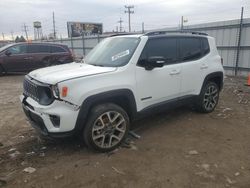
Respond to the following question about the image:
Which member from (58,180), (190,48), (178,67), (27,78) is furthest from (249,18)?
(58,180)

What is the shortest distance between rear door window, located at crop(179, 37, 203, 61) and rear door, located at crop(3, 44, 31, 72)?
983 centimetres

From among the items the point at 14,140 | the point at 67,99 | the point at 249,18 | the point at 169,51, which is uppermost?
the point at 249,18

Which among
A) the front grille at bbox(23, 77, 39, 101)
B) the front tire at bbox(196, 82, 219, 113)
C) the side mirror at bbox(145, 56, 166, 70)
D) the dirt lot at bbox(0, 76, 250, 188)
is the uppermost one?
the side mirror at bbox(145, 56, 166, 70)

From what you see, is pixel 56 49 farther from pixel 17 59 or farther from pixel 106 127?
pixel 106 127

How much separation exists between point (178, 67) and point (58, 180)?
115 inches

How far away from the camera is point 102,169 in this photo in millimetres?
3441

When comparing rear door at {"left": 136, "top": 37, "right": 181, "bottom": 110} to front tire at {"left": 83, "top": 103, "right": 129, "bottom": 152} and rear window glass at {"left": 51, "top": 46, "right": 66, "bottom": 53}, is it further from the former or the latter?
rear window glass at {"left": 51, "top": 46, "right": 66, "bottom": 53}

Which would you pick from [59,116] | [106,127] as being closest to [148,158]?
[106,127]

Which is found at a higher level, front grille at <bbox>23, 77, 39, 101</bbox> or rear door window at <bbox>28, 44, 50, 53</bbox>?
rear door window at <bbox>28, 44, 50, 53</bbox>

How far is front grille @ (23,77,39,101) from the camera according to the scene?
12.3ft

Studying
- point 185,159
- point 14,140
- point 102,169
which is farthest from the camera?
point 14,140

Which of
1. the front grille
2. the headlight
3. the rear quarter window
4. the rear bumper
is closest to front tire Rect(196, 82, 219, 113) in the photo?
the rear quarter window

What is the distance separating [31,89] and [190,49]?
3.19 metres

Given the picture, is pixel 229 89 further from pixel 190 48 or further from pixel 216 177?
pixel 216 177
